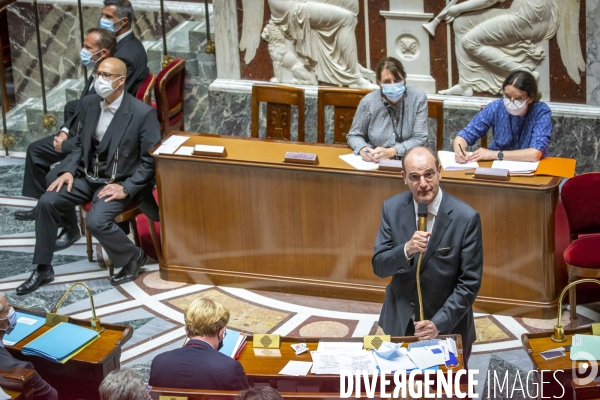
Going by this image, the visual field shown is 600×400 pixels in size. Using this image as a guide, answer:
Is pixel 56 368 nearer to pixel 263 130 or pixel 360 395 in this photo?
pixel 360 395

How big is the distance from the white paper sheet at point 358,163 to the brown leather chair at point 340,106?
0.72m

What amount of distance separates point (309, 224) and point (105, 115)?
160cm

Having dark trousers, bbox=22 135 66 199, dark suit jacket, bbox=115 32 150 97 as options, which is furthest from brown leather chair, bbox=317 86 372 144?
dark trousers, bbox=22 135 66 199

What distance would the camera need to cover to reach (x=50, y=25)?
8773 millimetres

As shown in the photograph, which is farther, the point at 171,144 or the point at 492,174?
the point at 171,144

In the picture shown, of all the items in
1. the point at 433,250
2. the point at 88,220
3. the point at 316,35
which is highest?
the point at 316,35

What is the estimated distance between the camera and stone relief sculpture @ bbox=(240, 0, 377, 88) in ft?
23.5

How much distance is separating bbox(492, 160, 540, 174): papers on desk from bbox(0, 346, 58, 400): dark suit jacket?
2897 millimetres

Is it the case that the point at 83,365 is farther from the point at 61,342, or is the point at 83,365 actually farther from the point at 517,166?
the point at 517,166

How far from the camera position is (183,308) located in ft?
19.0

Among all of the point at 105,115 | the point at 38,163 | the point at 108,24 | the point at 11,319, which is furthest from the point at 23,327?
the point at 108,24

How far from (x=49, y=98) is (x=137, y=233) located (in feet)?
8.48

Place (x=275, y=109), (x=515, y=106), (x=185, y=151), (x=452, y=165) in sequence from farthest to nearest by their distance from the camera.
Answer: (x=275, y=109), (x=185, y=151), (x=452, y=165), (x=515, y=106)

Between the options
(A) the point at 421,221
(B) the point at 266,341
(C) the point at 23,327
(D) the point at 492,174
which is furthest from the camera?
(D) the point at 492,174
